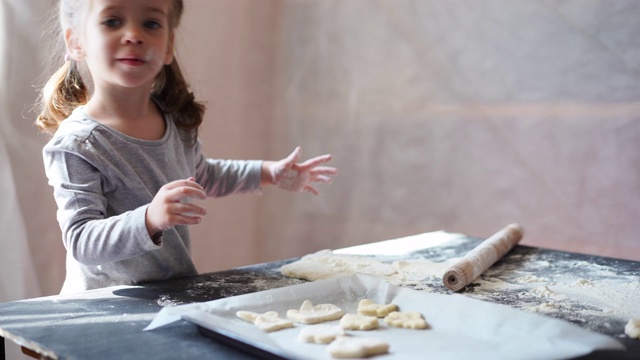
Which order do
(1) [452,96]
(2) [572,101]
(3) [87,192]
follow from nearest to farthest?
(3) [87,192]
(2) [572,101]
(1) [452,96]

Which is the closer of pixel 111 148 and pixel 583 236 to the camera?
pixel 111 148

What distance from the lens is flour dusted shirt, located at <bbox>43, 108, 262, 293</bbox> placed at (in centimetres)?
107

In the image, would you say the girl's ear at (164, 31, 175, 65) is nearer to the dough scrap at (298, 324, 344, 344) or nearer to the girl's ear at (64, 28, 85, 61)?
the girl's ear at (64, 28, 85, 61)

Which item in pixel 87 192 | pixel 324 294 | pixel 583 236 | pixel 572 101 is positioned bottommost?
pixel 324 294

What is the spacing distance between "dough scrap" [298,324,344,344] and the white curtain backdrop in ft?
3.77

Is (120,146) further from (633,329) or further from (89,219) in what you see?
(633,329)

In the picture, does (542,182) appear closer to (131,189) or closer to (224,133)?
(224,133)

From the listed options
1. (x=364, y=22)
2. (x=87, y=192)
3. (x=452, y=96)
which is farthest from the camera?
(x=364, y=22)

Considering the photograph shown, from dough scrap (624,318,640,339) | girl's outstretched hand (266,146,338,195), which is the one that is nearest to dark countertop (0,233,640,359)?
dough scrap (624,318,640,339)

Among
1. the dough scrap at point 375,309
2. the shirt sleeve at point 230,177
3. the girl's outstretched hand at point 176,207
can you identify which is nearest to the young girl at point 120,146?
the girl's outstretched hand at point 176,207

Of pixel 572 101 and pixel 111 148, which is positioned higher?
pixel 572 101

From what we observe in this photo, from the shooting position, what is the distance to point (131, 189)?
121 centimetres

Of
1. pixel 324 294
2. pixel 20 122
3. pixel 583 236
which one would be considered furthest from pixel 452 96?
pixel 324 294

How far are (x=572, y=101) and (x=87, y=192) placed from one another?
150 centimetres
